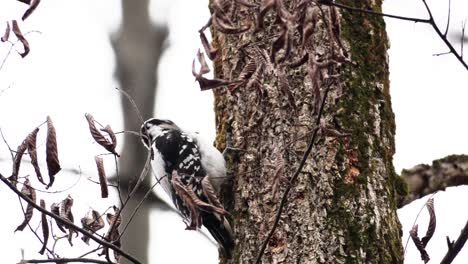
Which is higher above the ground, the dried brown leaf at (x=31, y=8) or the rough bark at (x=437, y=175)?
the dried brown leaf at (x=31, y=8)

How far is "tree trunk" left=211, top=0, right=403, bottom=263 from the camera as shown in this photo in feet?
10.8

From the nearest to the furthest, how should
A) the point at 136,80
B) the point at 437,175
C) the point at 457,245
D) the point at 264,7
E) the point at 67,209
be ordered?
the point at 264,7 → the point at 457,245 → the point at 67,209 → the point at 136,80 → the point at 437,175

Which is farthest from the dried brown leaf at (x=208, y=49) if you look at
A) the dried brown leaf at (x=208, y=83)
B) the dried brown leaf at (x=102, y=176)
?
the dried brown leaf at (x=102, y=176)

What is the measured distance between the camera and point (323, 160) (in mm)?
3451

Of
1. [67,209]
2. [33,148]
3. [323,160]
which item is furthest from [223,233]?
[33,148]

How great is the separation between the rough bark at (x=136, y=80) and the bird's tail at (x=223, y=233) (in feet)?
1.23

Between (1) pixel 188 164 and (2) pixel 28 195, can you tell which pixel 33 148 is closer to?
(2) pixel 28 195

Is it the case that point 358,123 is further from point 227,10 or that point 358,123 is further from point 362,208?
point 227,10

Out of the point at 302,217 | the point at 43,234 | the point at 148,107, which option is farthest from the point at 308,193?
the point at 43,234

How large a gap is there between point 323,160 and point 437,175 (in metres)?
0.85

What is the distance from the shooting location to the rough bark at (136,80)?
3.50 m

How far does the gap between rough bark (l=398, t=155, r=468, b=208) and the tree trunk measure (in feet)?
0.77

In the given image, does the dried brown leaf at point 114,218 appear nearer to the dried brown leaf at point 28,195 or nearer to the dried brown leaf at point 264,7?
the dried brown leaf at point 28,195

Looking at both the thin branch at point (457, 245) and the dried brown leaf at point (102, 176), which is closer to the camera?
the thin branch at point (457, 245)
